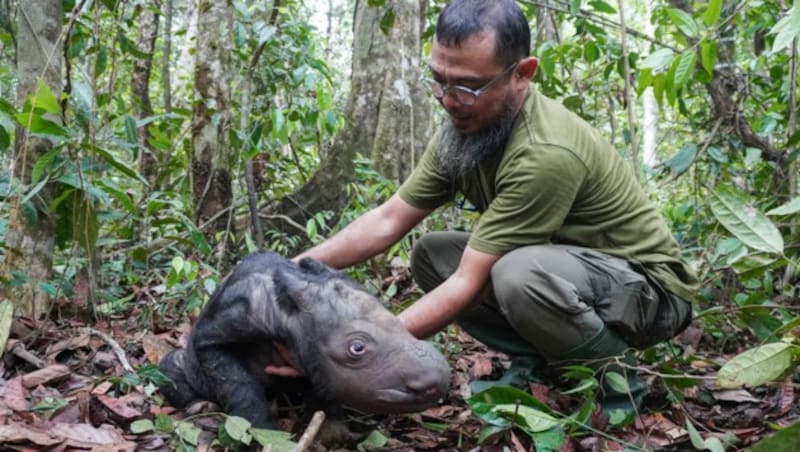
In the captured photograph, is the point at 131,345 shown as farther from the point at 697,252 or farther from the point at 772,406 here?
the point at 697,252

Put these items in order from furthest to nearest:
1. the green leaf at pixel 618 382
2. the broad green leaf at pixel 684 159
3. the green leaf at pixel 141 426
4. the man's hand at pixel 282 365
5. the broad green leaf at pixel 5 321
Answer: the broad green leaf at pixel 684 159, the broad green leaf at pixel 5 321, the man's hand at pixel 282 365, the green leaf at pixel 618 382, the green leaf at pixel 141 426

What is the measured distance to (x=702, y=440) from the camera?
10.9ft

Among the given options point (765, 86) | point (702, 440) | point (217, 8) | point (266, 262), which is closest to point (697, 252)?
point (765, 86)

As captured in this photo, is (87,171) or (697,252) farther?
(697,252)

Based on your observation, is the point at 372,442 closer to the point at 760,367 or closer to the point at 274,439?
the point at 274,439

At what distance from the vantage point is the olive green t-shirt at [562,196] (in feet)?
11.6

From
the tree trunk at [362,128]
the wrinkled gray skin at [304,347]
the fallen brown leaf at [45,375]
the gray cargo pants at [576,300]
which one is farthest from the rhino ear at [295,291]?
the tree trunk at [362,128]

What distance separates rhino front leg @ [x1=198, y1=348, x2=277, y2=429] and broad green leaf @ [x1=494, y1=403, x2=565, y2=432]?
3.37 feet

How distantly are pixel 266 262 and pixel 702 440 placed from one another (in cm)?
207

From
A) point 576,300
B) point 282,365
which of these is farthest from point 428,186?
point 282,365

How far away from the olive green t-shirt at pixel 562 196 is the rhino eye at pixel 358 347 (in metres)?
0.77

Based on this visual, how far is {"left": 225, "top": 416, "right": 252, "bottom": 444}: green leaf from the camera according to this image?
3.06 meters

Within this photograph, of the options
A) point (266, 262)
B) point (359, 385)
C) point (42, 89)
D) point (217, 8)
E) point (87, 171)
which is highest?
point (217, 8)

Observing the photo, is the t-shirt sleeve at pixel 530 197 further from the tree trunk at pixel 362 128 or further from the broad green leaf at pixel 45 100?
the tree trunk at pixel 362 128
